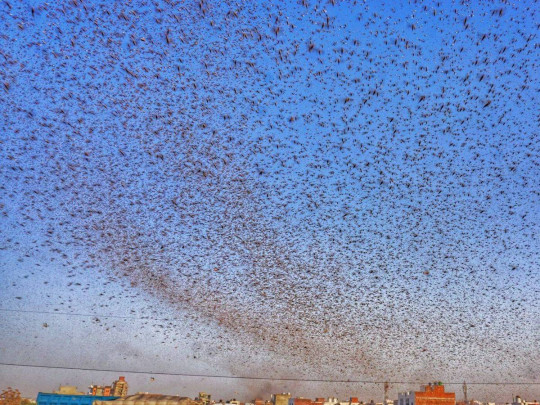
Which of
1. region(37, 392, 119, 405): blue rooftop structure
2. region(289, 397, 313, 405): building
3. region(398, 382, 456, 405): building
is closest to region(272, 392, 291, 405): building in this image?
region(289, 397, 313, 405): building

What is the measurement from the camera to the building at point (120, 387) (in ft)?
211

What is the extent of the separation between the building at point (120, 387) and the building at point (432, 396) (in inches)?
1496

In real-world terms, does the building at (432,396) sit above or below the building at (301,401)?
above

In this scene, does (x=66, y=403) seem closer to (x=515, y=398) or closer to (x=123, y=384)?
(x=123, y=384)

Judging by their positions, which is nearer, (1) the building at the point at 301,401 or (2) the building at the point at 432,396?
(2) the building at the point at 432,396

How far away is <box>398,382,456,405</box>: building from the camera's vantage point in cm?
6372

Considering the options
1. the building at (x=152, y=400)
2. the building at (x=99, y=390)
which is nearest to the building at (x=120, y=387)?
the building at (x=99, y=390)

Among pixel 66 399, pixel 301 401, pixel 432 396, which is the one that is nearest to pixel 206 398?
pixel 66 399

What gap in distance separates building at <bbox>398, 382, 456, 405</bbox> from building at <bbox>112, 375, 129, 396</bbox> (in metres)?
38.0

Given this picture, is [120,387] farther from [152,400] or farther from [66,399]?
[152,400]

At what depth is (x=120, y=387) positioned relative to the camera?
65.0m

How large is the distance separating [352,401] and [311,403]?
21.3 feet

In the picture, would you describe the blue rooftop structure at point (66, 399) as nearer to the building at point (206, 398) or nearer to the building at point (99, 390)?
the building at point (206, 398)

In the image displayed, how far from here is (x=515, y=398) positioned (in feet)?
243
